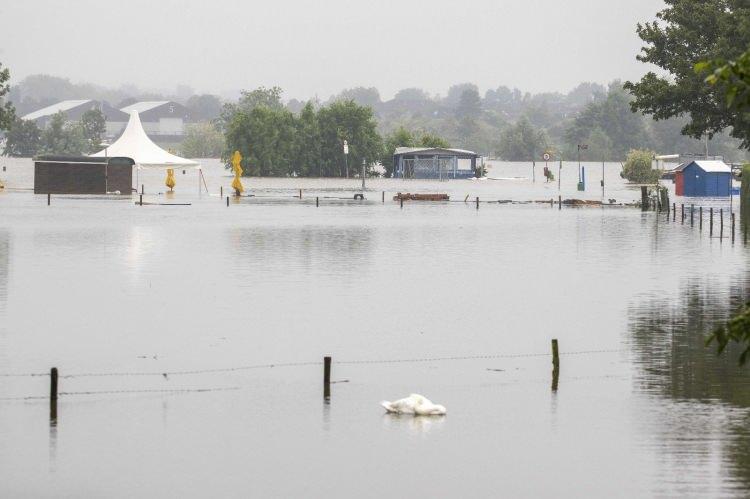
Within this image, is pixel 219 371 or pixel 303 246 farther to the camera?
pixel 303 246

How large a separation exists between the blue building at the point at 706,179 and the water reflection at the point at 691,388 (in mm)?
97680

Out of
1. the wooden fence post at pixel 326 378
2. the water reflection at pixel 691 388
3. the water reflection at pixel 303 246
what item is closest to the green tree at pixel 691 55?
the water reflection at pixel 303 246

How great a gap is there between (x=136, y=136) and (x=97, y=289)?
10198cm

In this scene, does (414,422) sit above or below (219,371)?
below

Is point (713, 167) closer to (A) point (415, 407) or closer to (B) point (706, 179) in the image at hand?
(B) point (706, 179)

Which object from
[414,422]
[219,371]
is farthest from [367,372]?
[414,422]

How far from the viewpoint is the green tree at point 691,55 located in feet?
320

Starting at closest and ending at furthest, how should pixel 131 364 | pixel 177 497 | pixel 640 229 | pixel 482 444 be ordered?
pixel 177 497 → pixel 482 444 → pixel 131 364 → pixel 640 229

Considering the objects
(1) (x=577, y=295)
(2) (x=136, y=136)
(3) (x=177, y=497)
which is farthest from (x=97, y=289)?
(2) (x=136, y=136)

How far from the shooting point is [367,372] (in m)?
34.5

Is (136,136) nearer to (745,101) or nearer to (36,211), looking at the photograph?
(36,211)

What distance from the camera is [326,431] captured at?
27.4 m

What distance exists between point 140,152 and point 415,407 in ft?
411

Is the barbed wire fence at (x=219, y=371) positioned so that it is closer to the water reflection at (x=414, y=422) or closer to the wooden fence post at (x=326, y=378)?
the wooden fence post at (x=326, y=378)
